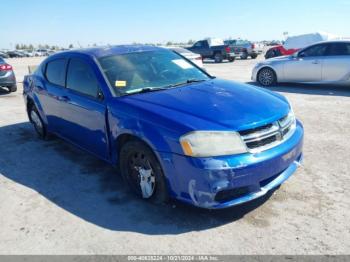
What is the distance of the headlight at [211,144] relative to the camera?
3121mm

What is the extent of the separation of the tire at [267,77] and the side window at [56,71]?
7.88 meters

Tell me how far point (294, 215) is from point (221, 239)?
2.78ft

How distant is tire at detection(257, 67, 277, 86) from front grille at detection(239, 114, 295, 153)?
8239mm

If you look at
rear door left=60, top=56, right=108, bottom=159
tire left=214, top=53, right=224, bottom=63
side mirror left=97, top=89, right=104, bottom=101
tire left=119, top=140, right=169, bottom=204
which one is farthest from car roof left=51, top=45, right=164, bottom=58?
tire left=214, top=53, right=224, bottom=63

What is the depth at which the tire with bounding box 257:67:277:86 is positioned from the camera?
1153 cm

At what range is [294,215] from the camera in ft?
11.3

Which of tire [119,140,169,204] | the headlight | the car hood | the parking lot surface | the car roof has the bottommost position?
the parking lot surface

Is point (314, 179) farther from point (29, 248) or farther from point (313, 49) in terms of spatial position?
point (313, 49)

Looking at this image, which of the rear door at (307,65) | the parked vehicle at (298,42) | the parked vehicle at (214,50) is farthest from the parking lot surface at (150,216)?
the parked vehicle at (214,50)

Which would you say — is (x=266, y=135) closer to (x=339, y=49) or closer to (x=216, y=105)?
(x=216, y=105)

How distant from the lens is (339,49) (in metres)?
10.2

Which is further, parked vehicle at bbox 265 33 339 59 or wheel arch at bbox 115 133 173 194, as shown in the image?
parked vehicle at bbox 265 33 339 59

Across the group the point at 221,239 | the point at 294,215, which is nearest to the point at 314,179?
the point at 294,215

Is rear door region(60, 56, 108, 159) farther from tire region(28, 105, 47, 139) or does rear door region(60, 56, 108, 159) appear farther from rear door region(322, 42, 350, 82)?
rear door region(322, 42, 350, 82)
